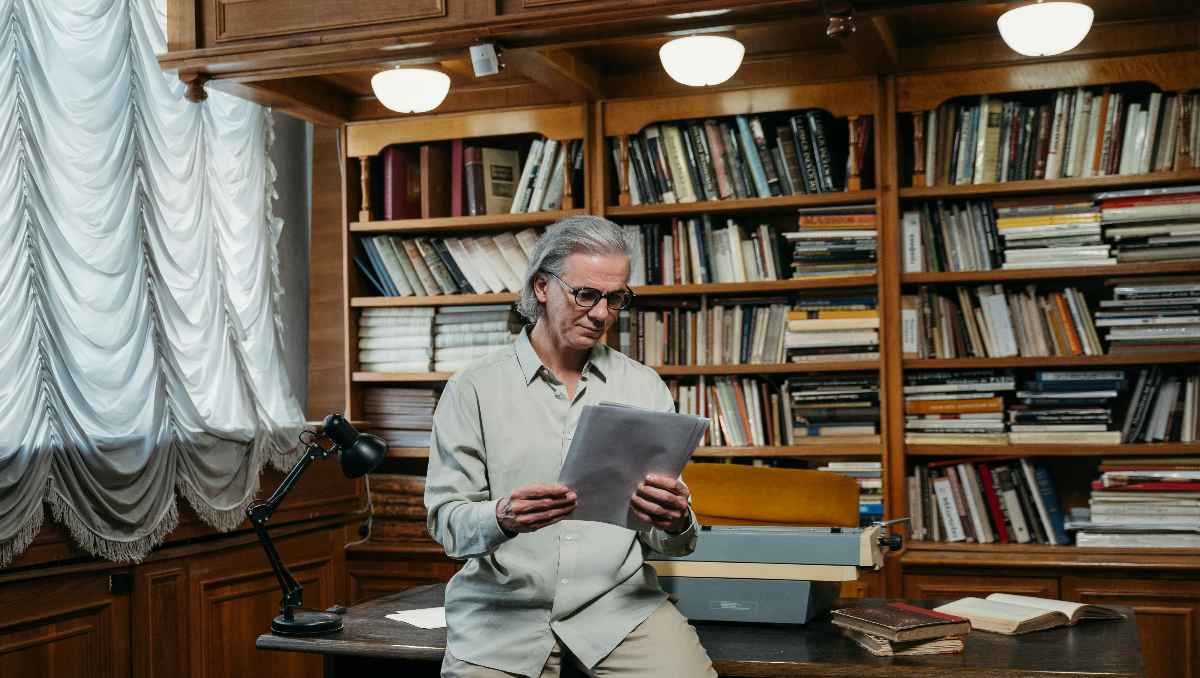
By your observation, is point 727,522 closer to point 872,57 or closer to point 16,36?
point 872,57

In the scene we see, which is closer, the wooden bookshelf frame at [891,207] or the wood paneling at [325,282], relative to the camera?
the wooden bookshelf frame at [891,207]

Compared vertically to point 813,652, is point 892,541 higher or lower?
higher

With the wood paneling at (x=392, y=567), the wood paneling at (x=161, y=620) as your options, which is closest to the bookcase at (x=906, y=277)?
the wood paneling at (x=392, y=567)

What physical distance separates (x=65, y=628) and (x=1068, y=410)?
3216 mm

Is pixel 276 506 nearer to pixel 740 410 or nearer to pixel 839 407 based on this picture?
pixel 740 410

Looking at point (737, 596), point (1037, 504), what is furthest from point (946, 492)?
point (737, 596)

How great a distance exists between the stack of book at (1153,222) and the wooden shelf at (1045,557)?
961mm

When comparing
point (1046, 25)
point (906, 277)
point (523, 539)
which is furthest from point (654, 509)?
point (906, 277)

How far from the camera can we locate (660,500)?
6.82ft

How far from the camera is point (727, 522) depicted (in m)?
2.74

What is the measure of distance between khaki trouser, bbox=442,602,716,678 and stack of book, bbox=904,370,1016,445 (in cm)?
218

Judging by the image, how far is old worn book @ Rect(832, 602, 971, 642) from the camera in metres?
2.19

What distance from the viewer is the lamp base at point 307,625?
2422 mm

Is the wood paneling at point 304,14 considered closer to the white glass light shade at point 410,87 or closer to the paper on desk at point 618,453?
the white glass light shade at point 410,87
